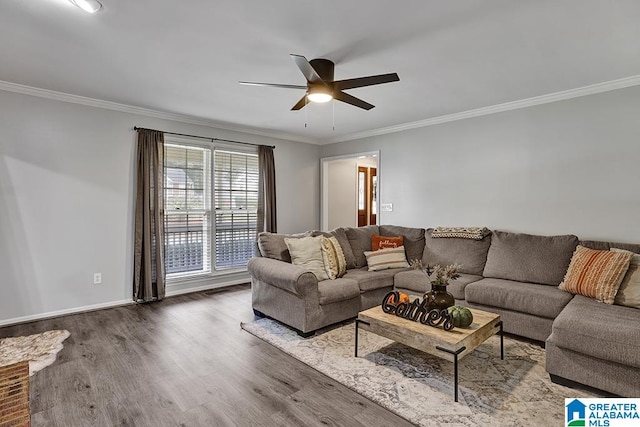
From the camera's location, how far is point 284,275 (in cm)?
330

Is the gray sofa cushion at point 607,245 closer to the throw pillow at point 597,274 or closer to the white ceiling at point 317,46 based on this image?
the throw pillow at point 597,274

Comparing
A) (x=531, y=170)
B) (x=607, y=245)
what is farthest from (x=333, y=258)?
(x=607, y=245)

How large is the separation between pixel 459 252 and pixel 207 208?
368cm

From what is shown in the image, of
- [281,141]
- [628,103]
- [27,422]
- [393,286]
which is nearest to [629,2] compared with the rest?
[628,103]

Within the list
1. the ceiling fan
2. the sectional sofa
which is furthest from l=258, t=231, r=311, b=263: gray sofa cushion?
the ceiling fan

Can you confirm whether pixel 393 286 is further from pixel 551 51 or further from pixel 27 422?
pixel 27 422

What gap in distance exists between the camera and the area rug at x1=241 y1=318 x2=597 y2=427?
208 cm

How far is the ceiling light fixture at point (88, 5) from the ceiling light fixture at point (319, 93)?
1484mm

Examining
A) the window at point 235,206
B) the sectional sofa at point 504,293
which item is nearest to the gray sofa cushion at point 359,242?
the sectional sofa at point 504,293

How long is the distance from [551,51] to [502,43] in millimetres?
493

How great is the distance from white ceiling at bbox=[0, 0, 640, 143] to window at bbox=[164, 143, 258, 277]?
46.3 inches

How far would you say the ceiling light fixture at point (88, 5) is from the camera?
1.98 metres

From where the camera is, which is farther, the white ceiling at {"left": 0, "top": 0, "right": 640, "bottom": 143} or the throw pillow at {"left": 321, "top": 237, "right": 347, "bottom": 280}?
the throw pillow at {"left": 321, "top": 237, "right": 347, "bottom": 280}

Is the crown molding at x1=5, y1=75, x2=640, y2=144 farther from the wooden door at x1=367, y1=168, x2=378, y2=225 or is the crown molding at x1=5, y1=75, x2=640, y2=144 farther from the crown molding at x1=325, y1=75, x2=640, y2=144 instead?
the wooden door at x1=367, y1=168, x2=378, y2=225
